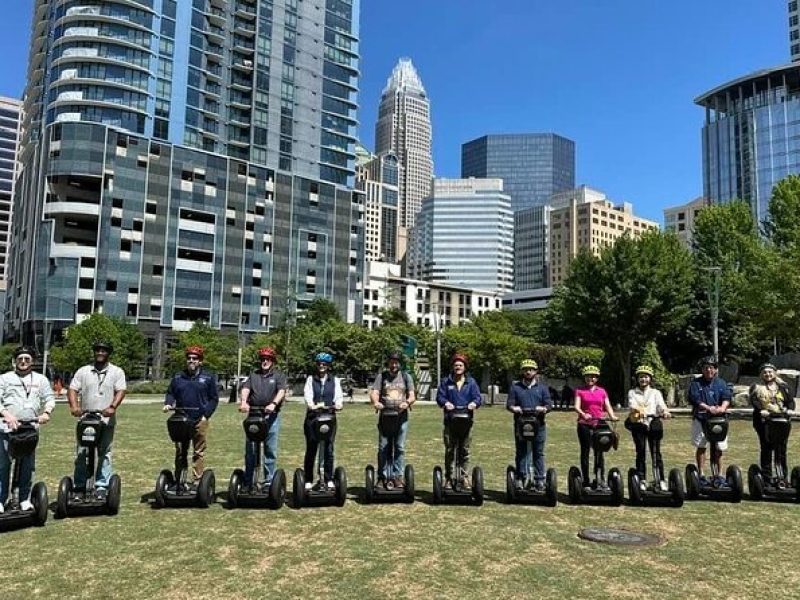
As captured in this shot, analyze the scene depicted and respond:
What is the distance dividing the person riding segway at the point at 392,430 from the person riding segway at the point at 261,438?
4.16 feet

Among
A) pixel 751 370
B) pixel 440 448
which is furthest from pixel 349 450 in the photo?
pixel 751 370

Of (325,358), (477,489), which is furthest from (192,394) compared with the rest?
(477,489)

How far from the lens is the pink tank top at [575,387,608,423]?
31.9ft

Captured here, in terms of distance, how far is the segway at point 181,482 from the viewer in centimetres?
911

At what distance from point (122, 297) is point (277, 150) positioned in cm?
2898

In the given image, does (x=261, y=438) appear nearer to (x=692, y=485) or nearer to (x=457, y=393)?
(x=457, y=393)

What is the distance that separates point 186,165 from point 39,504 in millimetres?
80295

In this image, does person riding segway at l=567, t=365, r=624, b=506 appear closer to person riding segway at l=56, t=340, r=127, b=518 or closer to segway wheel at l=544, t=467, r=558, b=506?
segway wheel at l=544, t=467, r=558, b=506

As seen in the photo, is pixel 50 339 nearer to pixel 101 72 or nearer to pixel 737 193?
pixel 101 72

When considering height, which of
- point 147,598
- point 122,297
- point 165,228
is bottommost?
point 147,598

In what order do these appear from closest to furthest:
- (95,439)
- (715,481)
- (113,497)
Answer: (95,439)
(113,497)
(715,481)

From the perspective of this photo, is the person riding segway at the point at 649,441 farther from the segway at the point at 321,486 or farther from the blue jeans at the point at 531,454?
the segway at the point at 321,486

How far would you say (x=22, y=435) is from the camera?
26.3ft

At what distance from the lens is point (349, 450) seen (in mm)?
16328
